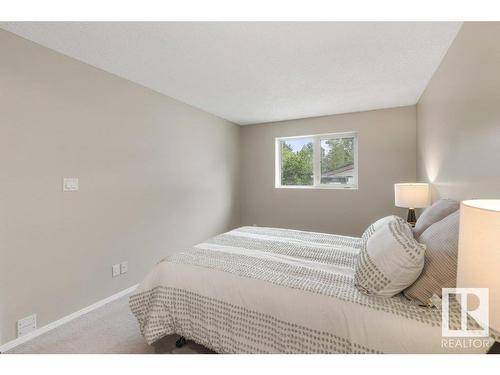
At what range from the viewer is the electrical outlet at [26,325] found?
1.84 m

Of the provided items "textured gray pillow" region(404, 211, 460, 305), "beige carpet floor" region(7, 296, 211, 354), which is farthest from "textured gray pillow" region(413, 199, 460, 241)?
"beige carpet floor" region(7, 296, 211, 354)

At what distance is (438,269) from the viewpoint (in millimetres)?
1185

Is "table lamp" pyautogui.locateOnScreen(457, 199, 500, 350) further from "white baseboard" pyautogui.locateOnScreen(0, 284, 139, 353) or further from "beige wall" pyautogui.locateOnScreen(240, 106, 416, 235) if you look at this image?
"beige wall" pyautogui.locateOnScreen(240, 106, 416, 235)

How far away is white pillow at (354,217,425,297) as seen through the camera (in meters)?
1.21

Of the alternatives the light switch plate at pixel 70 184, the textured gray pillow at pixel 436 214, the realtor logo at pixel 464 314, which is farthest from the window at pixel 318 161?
the light switch plate at pixel 70 184

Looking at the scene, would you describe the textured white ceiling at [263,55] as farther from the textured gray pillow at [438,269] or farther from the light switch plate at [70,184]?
the textured gray pillow at [438,269]

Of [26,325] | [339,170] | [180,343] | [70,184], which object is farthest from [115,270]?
[339,170]

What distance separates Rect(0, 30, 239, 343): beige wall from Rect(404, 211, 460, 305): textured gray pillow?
254 cm

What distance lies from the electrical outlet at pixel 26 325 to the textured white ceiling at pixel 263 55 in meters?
2.13

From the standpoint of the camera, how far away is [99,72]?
2.35 meters

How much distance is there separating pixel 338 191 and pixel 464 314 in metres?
2.97

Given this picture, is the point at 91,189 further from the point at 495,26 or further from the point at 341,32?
the point at 495,26
